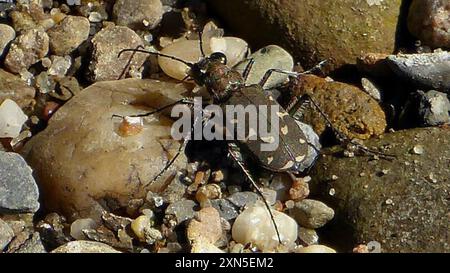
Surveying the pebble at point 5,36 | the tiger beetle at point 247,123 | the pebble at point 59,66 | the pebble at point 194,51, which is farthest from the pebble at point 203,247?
the pebble at point 5,36

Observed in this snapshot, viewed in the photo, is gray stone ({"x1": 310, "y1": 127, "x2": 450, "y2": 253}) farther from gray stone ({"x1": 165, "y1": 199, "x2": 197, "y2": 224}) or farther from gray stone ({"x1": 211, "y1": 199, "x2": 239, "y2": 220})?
gray stone ({"x1": 165, "y1": 199, "x2": 197, "y2": 224})

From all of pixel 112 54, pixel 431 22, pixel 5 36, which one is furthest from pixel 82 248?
pixel 431 22

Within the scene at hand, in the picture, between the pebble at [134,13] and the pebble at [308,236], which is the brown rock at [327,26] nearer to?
the pebble at [134,13]

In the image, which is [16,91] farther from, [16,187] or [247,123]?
[247,123]

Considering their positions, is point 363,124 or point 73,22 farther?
point 73,22

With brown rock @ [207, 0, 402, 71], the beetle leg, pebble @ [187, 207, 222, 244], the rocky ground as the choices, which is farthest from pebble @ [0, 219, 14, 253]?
brown rock @ [207, 0, 402, 71]

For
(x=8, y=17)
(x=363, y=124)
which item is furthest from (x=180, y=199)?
(x=8, y=17)

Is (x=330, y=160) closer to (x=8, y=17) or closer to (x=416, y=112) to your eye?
(x=416, y=112)
